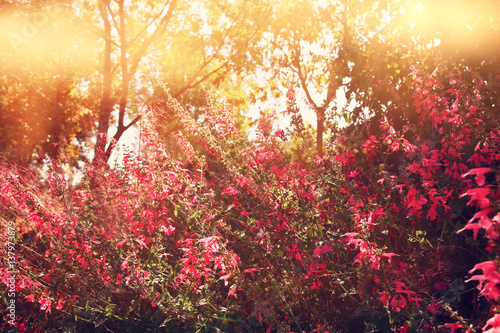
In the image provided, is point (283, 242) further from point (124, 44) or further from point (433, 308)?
point (124, 44)

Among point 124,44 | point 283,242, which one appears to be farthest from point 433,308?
point 124,44

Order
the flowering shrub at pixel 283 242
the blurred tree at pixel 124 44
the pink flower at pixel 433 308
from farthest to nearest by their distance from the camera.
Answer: the blurred tree at pixel 124 44 → the flowering shrub at pixel 283 242 → the pink flower at pixel 433 308

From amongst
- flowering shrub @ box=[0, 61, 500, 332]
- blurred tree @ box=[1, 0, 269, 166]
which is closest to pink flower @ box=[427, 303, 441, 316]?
flowering shrub @ box=[0, 61, 500, 332]

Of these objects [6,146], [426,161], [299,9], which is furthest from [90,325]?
[6,146]

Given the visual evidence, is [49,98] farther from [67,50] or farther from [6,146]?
[6,146]

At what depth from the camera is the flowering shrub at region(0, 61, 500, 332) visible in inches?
96.7

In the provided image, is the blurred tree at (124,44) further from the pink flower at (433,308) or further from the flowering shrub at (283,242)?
the pink flower at (433,308)

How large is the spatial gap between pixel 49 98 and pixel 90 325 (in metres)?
10.9

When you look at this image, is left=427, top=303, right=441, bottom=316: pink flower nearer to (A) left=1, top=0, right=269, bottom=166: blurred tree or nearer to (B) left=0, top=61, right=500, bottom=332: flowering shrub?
(B) left=0, top=61, right=500, bottom=332: flowering shrub

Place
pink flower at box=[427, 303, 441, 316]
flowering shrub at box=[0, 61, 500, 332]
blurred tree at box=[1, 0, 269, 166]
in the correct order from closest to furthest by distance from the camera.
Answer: pink flower at box=[427, 303, 441, 316], flowering shrub at box=[0, 61, 500, 332], blurred tree at box=[1, 0, 269, 166]

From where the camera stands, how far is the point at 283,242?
9.27 ft

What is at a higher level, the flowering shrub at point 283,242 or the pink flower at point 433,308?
the flowering shrub at point 283,242

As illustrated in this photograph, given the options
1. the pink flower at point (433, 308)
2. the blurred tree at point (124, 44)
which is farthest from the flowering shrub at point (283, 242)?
the blurred tree at point (124, 44)

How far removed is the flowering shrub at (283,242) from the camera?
8.06ft
